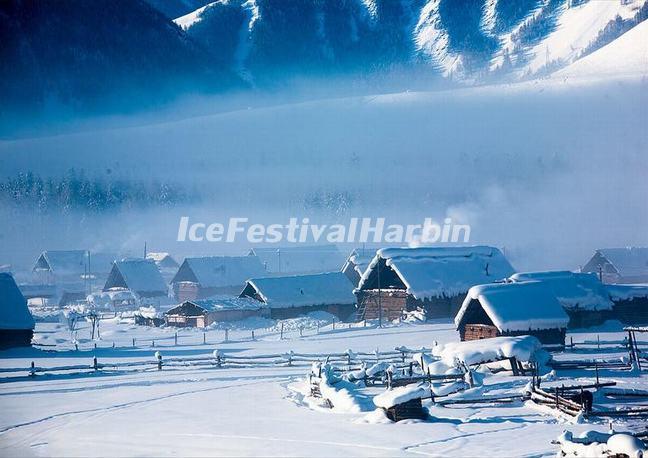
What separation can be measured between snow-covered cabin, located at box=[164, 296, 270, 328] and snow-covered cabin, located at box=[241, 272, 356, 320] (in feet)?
3.24

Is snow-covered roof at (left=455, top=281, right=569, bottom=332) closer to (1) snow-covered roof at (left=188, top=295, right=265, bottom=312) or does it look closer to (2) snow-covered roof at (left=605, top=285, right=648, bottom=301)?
(2) snow-covered roof at (left=605, top=285, right=648, bottom=301)

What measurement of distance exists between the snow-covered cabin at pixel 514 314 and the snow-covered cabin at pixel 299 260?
167ft

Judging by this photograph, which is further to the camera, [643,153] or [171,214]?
[171,214]

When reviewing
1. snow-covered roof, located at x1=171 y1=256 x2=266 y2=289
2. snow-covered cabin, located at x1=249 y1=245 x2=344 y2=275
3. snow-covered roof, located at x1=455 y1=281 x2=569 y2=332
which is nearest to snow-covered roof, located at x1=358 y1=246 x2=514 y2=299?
snow-covered roof, located at x1=455 y1=281 x2=569 y2=332

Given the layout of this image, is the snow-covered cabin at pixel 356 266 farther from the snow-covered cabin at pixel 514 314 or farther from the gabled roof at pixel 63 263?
the gabled roof at pixel 63 263

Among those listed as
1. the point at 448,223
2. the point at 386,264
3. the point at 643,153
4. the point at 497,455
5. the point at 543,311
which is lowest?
the point at 497,455

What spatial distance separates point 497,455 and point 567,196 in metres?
133

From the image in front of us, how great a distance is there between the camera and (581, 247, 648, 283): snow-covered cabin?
8362cm

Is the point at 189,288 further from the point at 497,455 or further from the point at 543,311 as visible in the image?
the point at 497,455

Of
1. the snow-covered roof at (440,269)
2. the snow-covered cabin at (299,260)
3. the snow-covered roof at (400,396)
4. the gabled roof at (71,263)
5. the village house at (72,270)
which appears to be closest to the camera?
the snow-covered roof at (400,396)

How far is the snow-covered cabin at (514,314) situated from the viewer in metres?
38.8

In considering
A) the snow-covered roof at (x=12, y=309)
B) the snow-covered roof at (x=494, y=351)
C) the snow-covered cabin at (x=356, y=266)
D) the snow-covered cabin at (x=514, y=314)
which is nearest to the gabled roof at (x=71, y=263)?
the snow-covered cabin at (x=356, y=266)

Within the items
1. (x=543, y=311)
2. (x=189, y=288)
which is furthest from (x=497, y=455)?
(x=189, y=288)

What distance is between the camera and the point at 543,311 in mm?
39344
